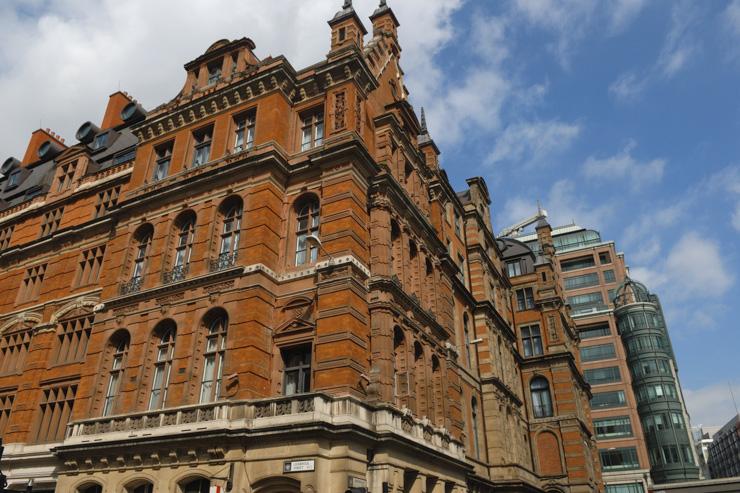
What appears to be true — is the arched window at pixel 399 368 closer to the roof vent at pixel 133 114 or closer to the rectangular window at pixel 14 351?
the rectangular window at pixel 14 351

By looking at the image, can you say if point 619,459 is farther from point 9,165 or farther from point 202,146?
point 9,165

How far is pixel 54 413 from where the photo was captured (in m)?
29.5

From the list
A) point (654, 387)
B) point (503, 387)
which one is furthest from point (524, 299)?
point (654, 387)

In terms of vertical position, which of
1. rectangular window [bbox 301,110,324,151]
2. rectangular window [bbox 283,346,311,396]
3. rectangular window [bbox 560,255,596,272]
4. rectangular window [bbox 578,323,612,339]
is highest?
rectangular window [bbox 560,255,596,272]

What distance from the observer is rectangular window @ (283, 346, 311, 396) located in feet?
74.5

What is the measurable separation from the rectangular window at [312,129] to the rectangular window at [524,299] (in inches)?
1173

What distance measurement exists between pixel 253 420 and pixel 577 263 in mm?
101888

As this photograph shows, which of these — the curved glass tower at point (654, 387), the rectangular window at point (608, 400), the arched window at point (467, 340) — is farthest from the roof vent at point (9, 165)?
the curved glass tower at point (654, 387)

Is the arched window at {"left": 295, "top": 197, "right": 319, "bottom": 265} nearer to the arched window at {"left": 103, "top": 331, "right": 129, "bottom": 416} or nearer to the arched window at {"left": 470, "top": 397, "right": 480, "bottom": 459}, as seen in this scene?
the arched window at {"left": 103, "top": 331, "right": 129, "bottom": 416}

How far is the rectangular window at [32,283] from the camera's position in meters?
35.6

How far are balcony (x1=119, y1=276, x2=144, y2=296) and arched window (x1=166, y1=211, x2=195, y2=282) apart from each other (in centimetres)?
203

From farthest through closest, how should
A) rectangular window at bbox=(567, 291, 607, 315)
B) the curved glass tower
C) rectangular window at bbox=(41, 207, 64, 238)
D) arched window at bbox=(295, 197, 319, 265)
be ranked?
rectangular window at bbox=(567, 291, 607, 315)
the curved glass tower
rectangular window at bbox=(41, 207, 64, 238)
arched window at bbox=(295, 197, 319, 265)

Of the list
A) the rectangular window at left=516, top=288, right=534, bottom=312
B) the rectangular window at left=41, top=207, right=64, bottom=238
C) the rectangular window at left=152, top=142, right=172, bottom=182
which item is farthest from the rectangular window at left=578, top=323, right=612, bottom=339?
the rectangular window at left=41, top=207, right=64, bottom=238

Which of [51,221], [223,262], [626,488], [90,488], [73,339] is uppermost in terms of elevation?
[51,221]
